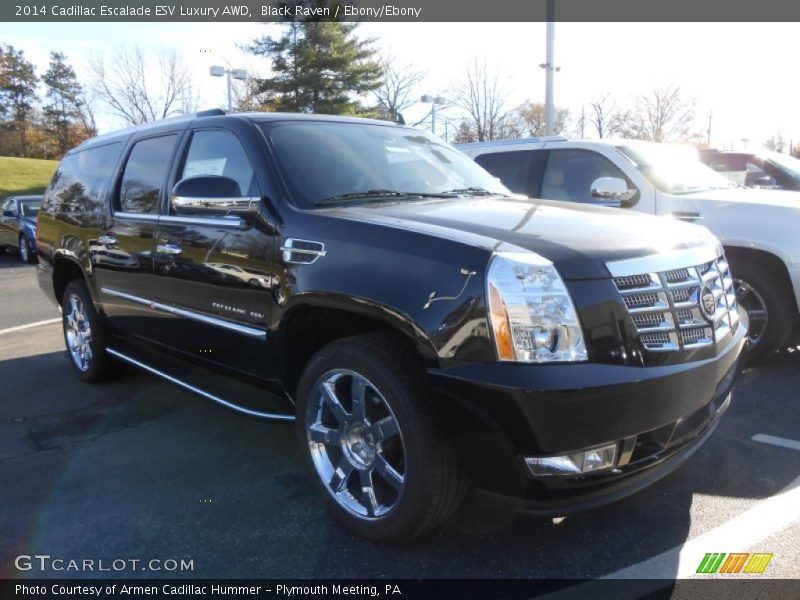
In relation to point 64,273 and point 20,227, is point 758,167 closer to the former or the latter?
point 64,273

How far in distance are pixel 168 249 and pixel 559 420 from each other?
103 inches

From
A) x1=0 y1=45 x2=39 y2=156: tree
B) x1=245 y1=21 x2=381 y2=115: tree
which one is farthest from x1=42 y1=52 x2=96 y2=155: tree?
x1=245 y1=21 x2=381 y2=115: tree

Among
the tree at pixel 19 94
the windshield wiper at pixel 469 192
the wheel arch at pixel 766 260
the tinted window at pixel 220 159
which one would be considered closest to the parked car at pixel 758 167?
the wheel arch at pixel 766 260

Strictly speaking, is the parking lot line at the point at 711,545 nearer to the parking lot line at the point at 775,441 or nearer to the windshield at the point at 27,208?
the parking lot line at the point at 775,441

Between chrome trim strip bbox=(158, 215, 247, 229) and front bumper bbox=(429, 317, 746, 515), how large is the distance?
1493mm

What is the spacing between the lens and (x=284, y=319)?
123 inches

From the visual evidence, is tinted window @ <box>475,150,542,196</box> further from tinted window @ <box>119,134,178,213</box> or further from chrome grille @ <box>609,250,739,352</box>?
chrome grille @ <box>609,250,739,352</box>

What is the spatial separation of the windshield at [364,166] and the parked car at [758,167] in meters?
5.55

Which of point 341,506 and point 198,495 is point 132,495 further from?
point 341,506

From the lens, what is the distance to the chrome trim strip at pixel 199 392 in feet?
10.7

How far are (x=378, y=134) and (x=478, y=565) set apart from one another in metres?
2.61

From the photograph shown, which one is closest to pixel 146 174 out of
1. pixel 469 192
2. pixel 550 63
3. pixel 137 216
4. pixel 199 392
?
pixel 137 216

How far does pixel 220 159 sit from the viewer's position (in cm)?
374

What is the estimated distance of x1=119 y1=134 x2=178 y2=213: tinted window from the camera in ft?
13.6
